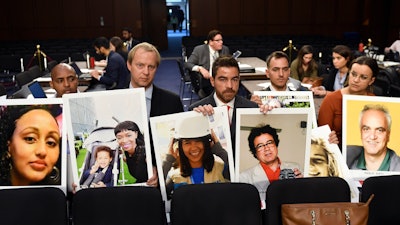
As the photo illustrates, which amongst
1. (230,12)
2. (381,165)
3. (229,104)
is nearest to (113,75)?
(229,104)

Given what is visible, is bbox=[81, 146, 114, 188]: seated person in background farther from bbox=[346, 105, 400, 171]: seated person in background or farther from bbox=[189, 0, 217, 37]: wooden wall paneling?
bbox=[189, 0, 217, 37]: wooden wall paneling

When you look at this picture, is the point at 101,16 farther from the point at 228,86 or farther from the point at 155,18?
the point at 228,86

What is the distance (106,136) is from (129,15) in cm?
1463

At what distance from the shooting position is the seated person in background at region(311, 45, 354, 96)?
461cm

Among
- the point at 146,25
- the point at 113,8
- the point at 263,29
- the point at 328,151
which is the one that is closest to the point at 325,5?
the point at 263,29

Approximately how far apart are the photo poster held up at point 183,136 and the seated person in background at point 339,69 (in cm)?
241

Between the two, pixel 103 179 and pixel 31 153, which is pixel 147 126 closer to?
pixel 103 179

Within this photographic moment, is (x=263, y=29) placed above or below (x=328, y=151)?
above

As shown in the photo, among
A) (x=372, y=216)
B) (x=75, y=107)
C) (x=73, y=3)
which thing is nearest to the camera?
(x=75, y=107)

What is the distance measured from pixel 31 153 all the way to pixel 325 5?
16.3 meters

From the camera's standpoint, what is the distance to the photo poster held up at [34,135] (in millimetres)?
2318

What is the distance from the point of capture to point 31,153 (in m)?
2.34

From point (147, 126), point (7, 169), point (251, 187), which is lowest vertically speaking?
point (251, 187)

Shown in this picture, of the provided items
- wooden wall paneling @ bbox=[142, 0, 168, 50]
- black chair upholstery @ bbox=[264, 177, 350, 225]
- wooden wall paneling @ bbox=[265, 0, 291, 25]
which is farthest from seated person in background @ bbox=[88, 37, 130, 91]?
wooden wall paneling @ bbox=[265, 0, 291, 25]
